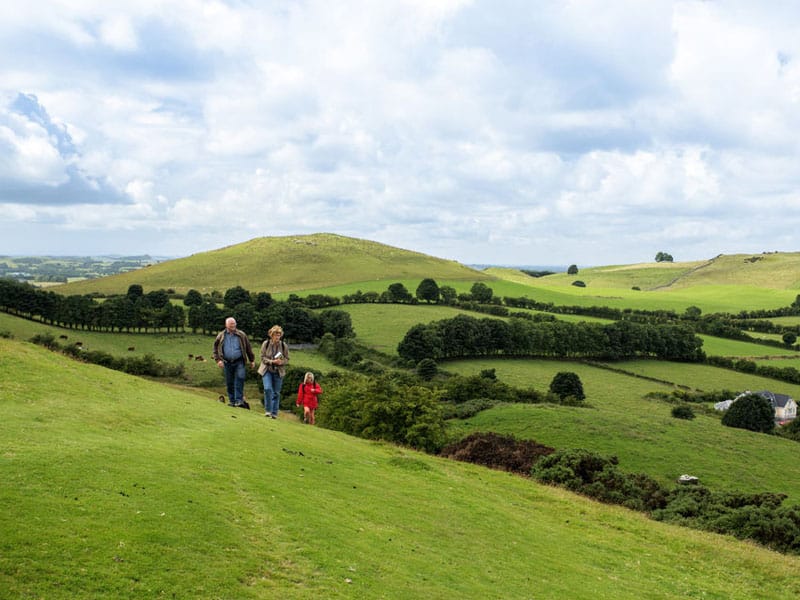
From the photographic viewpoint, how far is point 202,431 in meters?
21.1

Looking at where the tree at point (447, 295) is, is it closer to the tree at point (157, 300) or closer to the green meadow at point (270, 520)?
the tree at point (157, 300)

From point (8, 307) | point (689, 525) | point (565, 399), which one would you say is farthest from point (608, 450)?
point (8, 307)

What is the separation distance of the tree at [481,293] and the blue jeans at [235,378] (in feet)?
456

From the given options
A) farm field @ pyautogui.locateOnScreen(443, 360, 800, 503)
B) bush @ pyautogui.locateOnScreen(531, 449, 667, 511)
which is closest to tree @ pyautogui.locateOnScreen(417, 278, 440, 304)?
farm field @ pyautogui.locateOnScreen(443, 360, 800, 503)

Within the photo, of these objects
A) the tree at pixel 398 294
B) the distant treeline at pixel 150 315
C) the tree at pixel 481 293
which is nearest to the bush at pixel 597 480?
the distant treeline at pixel 150 315

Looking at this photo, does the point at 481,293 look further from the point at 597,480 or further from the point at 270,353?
the point at 270,353

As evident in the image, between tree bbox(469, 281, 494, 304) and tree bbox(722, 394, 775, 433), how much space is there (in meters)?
94.5

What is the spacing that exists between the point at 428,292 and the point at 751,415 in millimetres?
99839

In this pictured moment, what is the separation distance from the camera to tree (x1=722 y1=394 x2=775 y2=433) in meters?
70.9

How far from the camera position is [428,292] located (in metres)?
164

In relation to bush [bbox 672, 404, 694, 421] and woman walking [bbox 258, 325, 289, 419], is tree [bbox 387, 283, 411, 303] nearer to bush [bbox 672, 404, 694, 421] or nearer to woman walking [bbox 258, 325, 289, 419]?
bush [bbox 672, 404, 694, 421]

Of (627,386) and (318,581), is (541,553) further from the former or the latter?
(627,386)

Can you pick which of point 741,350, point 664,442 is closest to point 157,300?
point 664,442

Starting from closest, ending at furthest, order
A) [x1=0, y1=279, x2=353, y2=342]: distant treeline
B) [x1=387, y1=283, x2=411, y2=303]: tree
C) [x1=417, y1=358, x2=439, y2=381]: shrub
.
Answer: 1. [x1=417, y1=358, x2=439, y2=381]: shrub
2. [x1=0, y1=279, x2=353, y2=342]: distant treeline
3. [x1=387, y1=283, x2=411, y2=303]: tree
